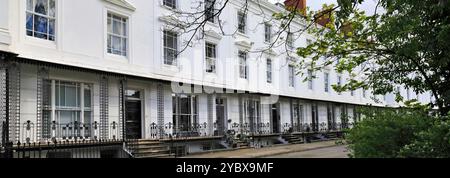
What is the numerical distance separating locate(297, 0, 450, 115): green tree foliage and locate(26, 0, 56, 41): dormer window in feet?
28.6

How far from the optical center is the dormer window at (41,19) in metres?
14.4

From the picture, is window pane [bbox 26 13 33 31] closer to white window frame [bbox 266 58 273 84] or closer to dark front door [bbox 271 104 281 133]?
white window frame [bbox 266 58 273 84]

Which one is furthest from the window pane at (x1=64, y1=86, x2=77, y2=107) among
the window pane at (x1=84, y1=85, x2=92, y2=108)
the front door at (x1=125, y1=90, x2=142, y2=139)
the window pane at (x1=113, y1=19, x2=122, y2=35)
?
the window pane at (x1=113, y1=19, x2=122, y2=35)

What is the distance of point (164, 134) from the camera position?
1948 centimetres

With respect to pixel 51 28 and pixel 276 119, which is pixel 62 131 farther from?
pixel 276 119

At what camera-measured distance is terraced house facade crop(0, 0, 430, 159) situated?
14.0 m

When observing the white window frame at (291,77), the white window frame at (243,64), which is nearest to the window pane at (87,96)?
the white window frame at (243,64)

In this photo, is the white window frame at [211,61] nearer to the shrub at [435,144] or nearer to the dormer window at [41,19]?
the dormer window at [41,19]

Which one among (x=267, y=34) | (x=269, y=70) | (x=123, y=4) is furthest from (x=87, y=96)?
(x=267, y=34)

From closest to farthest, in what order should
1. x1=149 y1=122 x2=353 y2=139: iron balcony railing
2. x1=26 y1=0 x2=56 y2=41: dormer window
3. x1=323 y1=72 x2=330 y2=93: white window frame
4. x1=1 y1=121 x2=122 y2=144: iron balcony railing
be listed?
x1=1 y1=121 x2=122 y2=144: iron balcony railing → x1=26 y1=0 x2=56 y2=41: dormer window → x1=149 y1=122 x2=353 y2=139: iron balcony railing → x1=323 y1=72 x2=330 y2=93: white window frame

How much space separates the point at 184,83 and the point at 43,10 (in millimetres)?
7645

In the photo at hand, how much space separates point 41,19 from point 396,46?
11.3 m
